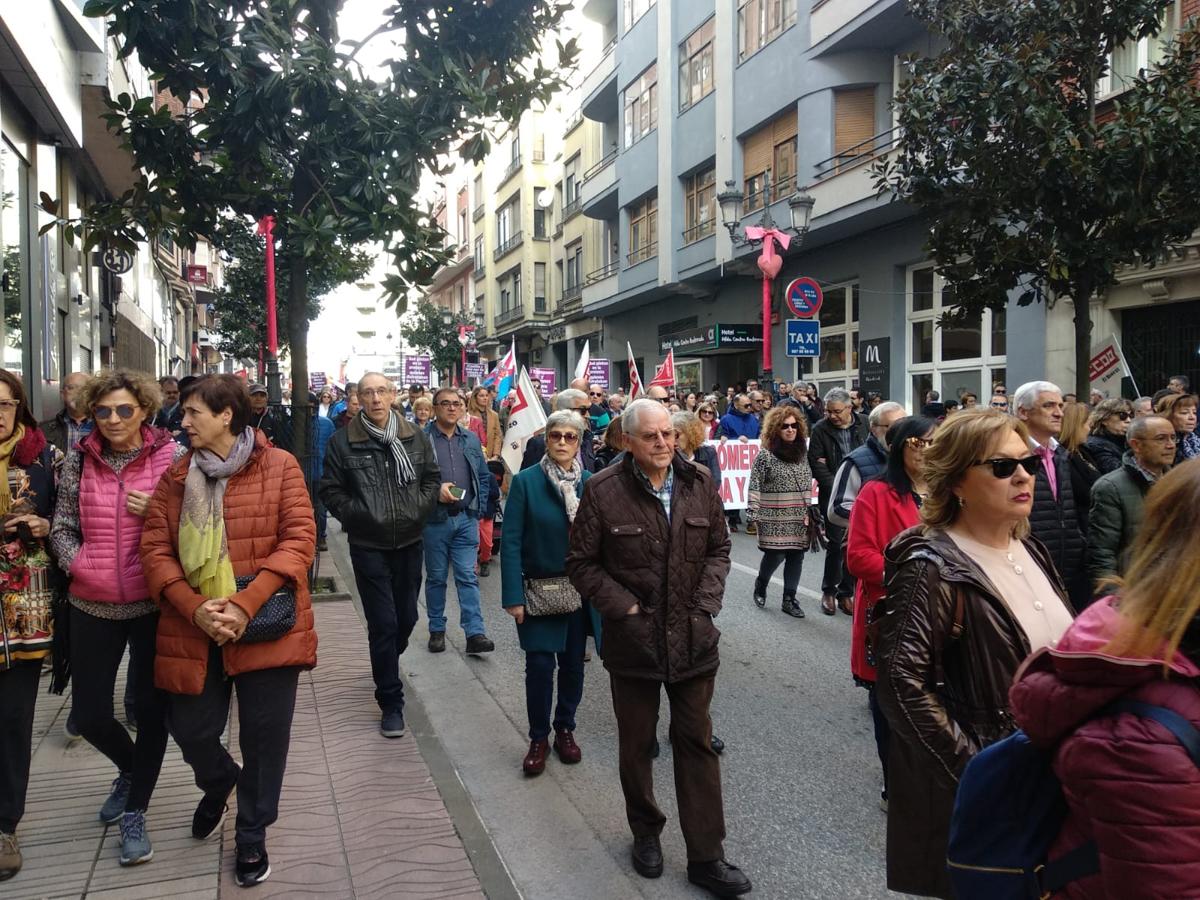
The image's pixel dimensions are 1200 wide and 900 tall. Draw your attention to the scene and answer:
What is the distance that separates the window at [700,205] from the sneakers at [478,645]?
20024mm

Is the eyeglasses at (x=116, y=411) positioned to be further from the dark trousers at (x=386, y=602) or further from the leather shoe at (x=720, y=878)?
the leather shoe at (x=720, y=878)

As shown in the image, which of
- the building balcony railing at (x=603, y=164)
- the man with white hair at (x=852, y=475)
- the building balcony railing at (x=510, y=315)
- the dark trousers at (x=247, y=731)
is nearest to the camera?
the dark trousers at (x=247, y=731)

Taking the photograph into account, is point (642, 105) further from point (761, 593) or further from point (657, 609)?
point (657, 609)

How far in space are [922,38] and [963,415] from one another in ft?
61.3

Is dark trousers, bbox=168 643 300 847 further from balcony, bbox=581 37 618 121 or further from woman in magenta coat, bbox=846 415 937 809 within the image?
balcony, bbox=581 37 618 121

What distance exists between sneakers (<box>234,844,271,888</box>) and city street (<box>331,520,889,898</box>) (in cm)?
89

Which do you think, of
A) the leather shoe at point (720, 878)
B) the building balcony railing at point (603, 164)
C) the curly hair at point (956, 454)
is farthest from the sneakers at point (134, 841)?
the building balcony railing at point (603, 164)

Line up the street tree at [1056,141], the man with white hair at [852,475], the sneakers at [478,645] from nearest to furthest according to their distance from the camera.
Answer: the man with white hair at [852,475], the sneakers at [478,645], the street tree at [1056,141]

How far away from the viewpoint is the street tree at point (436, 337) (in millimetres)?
45875

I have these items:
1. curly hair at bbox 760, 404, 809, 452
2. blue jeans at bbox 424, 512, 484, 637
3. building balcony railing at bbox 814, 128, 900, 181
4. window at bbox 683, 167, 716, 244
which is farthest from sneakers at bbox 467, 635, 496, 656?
window at bbox 683, 167, 716, 244

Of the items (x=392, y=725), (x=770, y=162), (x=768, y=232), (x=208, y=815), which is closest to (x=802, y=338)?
(x=768, y=232)

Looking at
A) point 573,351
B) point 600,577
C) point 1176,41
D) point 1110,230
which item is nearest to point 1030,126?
point 1110,230

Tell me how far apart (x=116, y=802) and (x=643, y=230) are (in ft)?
91.6

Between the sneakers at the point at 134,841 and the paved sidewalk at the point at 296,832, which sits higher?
the sneakers at the point at 134,841
